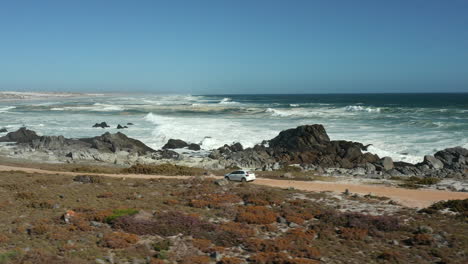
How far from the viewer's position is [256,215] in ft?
55.7

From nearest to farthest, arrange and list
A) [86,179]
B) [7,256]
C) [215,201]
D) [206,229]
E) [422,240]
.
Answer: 1. [7,256]
2. [422,240]
3. [206,229]
4. [215,201]
5. [86,179]

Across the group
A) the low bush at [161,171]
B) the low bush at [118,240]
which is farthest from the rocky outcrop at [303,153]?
the low bush at [118,240]

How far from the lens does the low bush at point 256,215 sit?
1638cm

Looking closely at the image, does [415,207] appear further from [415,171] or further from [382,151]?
[382,151]

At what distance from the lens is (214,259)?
12.5m

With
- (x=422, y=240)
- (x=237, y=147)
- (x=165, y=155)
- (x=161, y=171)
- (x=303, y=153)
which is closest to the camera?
(x=422, y=240)

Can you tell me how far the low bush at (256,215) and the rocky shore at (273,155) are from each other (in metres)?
14.9

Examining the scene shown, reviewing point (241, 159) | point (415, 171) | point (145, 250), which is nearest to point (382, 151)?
point (415, 171)

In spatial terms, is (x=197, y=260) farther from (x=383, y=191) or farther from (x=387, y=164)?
(x=387, y=164)

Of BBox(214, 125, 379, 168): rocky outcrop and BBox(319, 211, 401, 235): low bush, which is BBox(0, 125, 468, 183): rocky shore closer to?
BBox(214, 125, 379, 168): rocky outcrop

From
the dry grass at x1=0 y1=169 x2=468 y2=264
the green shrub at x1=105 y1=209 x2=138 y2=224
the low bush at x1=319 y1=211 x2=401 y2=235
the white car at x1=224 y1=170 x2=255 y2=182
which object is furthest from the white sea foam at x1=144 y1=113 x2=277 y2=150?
the low bush at x1=319 y1=211 x2=401 y2=235

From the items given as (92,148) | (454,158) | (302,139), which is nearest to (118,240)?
(92,148)

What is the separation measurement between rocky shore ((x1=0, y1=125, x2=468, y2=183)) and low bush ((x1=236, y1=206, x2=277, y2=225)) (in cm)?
1486

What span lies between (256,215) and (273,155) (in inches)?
890
